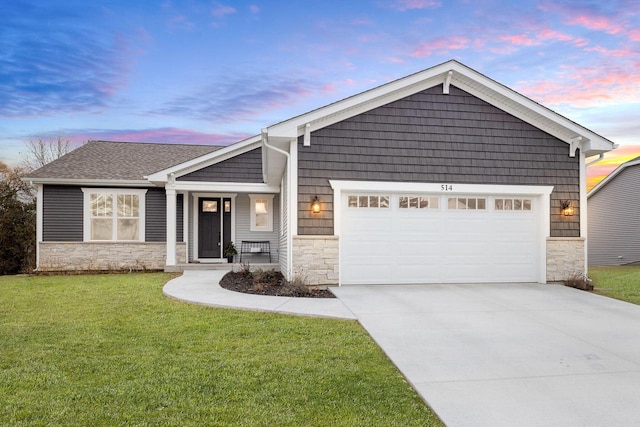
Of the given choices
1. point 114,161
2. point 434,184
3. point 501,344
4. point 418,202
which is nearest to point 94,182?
point 114,161

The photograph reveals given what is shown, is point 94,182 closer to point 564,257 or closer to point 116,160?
point 116,160

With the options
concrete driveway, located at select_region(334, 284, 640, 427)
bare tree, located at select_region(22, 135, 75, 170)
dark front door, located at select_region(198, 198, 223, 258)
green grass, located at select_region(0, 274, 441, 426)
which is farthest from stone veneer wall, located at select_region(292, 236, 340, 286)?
bare tree, located at select_region(22, 135, 75, 170)

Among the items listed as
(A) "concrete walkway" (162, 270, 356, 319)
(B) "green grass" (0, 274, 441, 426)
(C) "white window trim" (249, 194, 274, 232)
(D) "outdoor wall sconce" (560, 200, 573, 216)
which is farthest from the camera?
(C) "white window trim" (249, 194, 274, 232)

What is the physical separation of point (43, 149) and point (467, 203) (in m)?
26.3

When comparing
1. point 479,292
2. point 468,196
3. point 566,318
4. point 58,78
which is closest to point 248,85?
point 58,78

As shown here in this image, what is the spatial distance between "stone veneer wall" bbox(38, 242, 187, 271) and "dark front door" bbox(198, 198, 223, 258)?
90 cm

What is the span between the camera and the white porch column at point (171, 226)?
13.5 m

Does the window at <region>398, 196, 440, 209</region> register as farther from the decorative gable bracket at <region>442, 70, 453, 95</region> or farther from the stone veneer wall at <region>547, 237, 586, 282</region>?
the stone veneer wall at <region>547, 237, 586, 282</region>

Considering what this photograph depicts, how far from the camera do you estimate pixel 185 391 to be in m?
3.71

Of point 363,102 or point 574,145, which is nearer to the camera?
point 363,102

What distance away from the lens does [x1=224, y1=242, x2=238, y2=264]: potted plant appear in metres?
14.8

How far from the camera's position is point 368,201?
991 centimetres

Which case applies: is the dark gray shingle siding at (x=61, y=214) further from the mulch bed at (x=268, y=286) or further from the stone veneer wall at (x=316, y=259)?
the stone veneer wall at (x=316, y=259)

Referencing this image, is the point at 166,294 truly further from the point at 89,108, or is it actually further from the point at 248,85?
the point at 89,108
